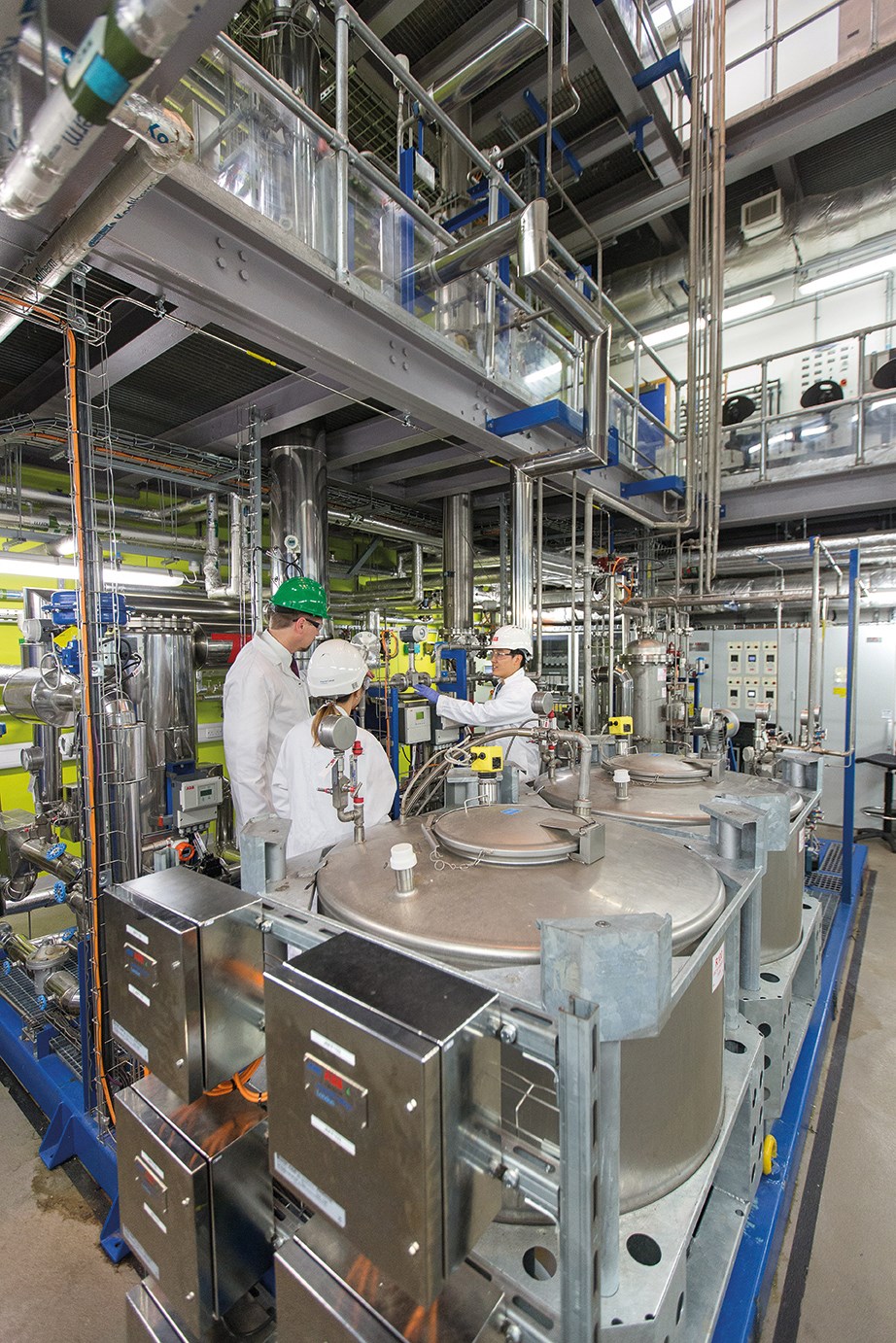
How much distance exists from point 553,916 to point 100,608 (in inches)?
65.2

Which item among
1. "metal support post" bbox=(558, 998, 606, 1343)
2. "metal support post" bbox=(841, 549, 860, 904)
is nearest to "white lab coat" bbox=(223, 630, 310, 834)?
"metal support post" bbox=(558, 998, 606, 1343)

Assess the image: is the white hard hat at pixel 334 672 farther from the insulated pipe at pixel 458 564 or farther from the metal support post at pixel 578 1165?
the insulated pipe at pixel 458 564

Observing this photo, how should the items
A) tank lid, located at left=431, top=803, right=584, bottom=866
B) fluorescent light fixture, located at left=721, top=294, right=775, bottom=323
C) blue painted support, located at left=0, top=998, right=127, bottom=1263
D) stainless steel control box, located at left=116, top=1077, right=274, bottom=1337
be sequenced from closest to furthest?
stainless steel control box, located at left=116, top=1077, right=274, bottom=1337, tank lid, located at left=431, top=803, right=584, bottom=866, blue painted support, located at left=0, top=998, right=127, bottom=1263, fluorescent light fixture, located at left=721, top=294, right=775, bottom=323

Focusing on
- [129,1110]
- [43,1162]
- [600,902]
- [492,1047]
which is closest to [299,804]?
[129,1110]

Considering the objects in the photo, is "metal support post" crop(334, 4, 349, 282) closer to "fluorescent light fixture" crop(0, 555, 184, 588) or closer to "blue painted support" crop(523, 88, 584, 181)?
"fluorescent light fixture" crop(0, 555, 184, 588)

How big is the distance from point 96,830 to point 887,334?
8477 mm

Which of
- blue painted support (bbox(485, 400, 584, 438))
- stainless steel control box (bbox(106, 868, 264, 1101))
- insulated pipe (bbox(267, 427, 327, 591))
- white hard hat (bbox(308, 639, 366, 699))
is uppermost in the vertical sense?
blue painted support (bbox(485, 400, 584, 438))

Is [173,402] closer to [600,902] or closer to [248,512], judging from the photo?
[248,512]

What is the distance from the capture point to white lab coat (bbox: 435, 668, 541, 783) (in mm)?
3219

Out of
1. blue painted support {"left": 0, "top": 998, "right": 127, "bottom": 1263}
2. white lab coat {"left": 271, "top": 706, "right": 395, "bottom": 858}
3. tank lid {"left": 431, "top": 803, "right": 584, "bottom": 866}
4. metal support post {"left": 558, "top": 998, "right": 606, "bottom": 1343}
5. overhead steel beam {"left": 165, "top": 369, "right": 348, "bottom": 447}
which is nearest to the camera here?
metal support post {"left": 558, "top": 998, "right": 606, "bottom": 1343}

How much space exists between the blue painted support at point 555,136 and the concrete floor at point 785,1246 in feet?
18.9

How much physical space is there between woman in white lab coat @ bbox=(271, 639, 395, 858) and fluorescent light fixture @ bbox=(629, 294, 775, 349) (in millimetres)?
6541

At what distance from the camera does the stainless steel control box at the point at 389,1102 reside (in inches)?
26.0

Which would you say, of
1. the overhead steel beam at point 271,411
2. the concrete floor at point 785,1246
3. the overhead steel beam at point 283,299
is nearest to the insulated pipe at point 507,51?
the overhead steel beam at point 283,299
